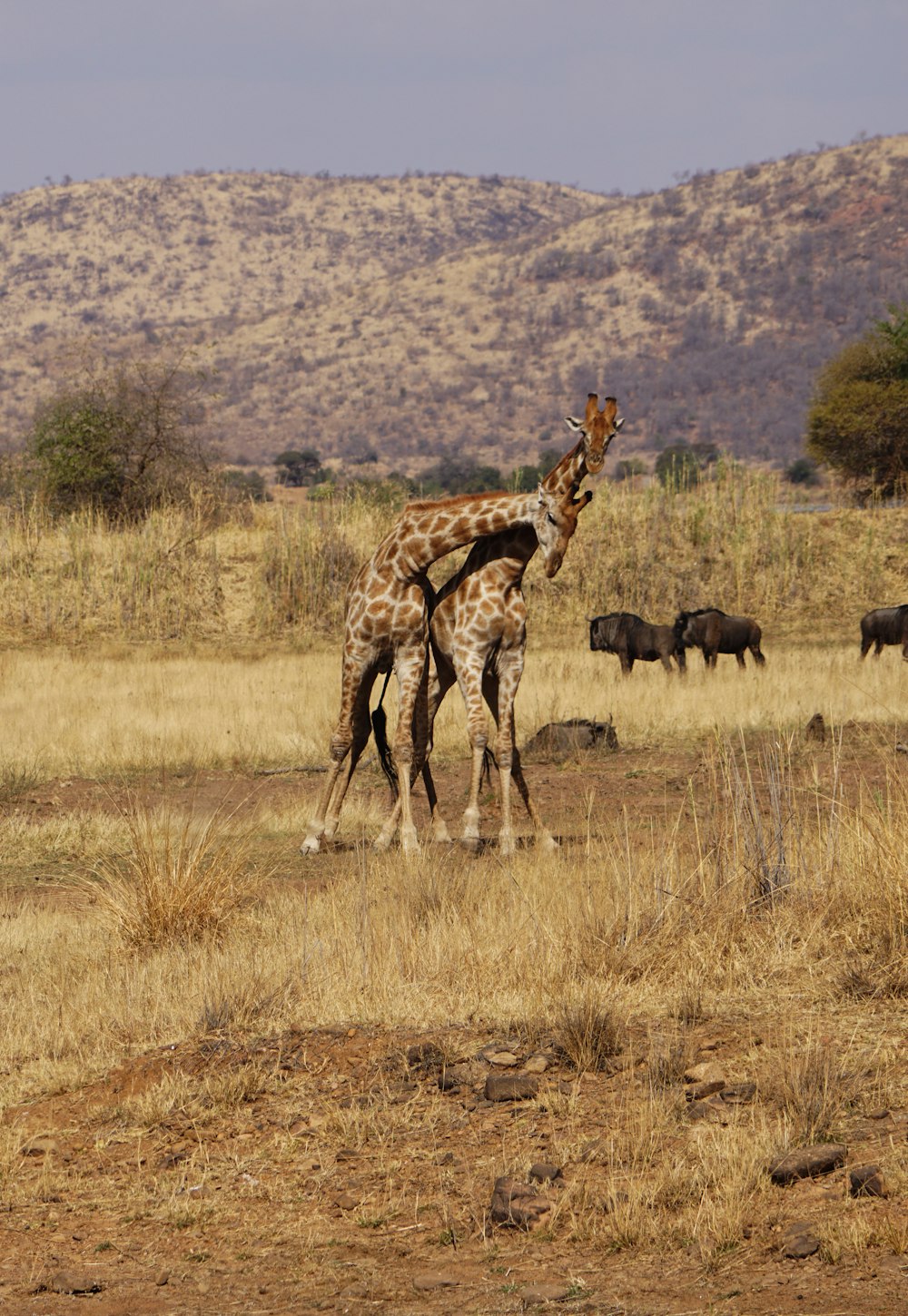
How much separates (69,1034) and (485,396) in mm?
93015

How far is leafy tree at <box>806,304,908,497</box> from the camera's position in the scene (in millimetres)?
38750

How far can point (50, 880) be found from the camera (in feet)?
38.0

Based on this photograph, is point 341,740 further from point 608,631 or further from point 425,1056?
point 608,631

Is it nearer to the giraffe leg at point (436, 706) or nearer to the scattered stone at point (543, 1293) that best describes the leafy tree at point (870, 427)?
the giraffe leg at point (436, 706)

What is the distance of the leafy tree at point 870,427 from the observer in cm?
3875

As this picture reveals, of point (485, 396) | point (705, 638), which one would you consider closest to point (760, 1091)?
point (705, 638)

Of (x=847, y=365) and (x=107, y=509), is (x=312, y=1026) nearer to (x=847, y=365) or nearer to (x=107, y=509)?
(x=107, y=509)

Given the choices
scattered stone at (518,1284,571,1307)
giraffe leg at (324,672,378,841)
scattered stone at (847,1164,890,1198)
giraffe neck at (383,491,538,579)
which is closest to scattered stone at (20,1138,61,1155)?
scattered stone at (518,1284,571,1307)

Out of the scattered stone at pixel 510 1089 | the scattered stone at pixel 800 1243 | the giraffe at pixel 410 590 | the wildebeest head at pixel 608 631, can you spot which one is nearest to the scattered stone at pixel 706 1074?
the scattered stone at pixel 510 1089

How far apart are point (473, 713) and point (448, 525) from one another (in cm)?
137

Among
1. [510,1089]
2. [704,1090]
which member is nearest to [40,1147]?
[510,1089]

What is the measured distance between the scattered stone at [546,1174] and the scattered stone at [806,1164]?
0.71 metres

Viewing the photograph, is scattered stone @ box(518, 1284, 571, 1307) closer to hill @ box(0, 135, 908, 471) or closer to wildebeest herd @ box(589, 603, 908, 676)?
wildebeest herd @ box(589, 603, 908, 676)

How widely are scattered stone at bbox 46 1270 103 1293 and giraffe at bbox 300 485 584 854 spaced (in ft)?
19.3
